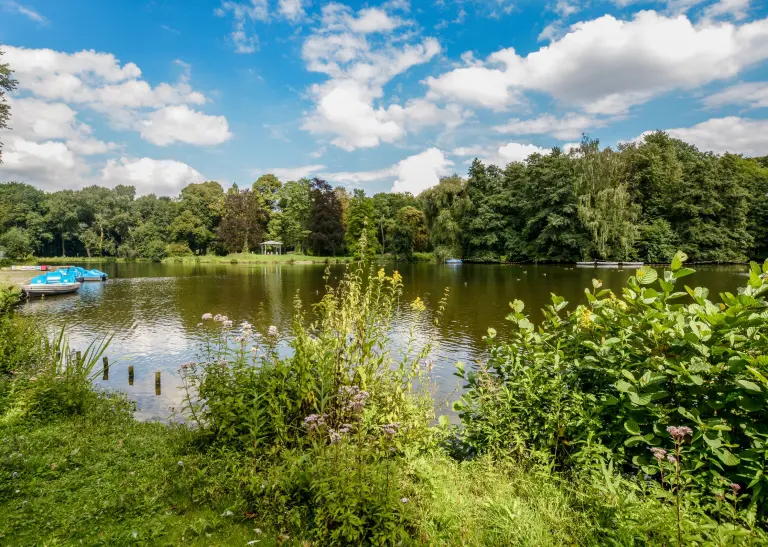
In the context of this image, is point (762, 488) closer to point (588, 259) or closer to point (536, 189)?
point (588, 259)

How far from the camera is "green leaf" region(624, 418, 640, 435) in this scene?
2.87 meters

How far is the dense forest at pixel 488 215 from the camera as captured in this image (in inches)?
1938

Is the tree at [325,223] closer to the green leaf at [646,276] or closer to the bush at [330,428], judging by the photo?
the bush at [330,428]

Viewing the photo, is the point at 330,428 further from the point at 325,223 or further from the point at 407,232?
the point at 325,223

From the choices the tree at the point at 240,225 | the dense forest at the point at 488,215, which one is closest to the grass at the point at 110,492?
the dense forest at the point at 488,215

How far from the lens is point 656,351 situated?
3.06 metres

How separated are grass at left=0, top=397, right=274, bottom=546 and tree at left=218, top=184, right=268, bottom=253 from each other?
72031 mm

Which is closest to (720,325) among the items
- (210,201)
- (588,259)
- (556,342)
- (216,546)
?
(556,342)

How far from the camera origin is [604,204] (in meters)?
45.1

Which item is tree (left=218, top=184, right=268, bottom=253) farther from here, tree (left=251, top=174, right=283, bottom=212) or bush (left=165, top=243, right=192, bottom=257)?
bush (left=165, top=243, right=192, bottom=257)

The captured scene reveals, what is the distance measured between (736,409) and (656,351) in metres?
0.58

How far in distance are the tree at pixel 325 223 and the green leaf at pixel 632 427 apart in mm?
68517

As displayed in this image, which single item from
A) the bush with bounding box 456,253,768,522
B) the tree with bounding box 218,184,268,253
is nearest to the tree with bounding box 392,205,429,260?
the tree with bounding box 218,184,268,253

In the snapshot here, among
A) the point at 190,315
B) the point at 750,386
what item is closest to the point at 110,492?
the point at 750,386
